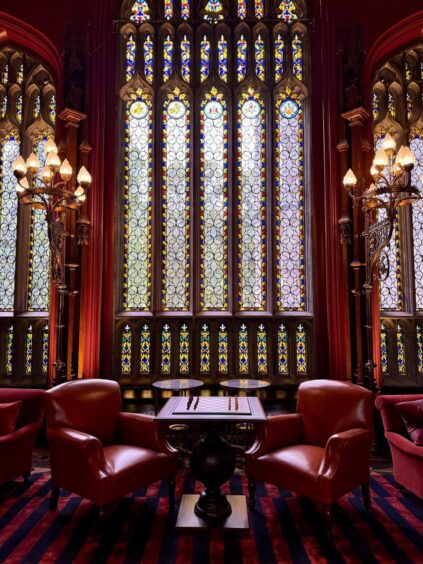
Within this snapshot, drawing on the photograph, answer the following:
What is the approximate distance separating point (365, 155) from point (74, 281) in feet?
12.7

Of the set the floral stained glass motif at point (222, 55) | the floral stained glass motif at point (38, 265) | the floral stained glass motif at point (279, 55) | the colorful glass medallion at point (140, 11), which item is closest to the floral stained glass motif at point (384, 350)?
the floral stained glass motif at point (279, 55)

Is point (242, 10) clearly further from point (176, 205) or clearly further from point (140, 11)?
point (176, 205)

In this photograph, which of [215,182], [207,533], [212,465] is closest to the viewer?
[207,533]

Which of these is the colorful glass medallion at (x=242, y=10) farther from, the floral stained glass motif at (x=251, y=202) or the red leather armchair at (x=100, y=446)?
the red leather armchair at (x=100, y=446)

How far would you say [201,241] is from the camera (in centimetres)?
501

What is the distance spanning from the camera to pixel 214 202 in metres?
5.07

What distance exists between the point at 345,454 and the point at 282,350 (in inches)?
90.5

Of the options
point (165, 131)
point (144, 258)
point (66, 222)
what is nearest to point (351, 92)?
point (165, 131)

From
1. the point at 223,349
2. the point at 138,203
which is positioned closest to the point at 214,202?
the point at 138,203

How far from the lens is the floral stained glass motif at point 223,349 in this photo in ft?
15.8

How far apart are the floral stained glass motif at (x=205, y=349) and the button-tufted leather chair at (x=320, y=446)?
174 cm

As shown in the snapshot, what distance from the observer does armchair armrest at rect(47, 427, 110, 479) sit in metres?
2.51

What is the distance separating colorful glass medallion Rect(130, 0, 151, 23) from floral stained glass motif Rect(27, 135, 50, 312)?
2.94 m

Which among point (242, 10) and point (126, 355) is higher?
point (242, 10)
